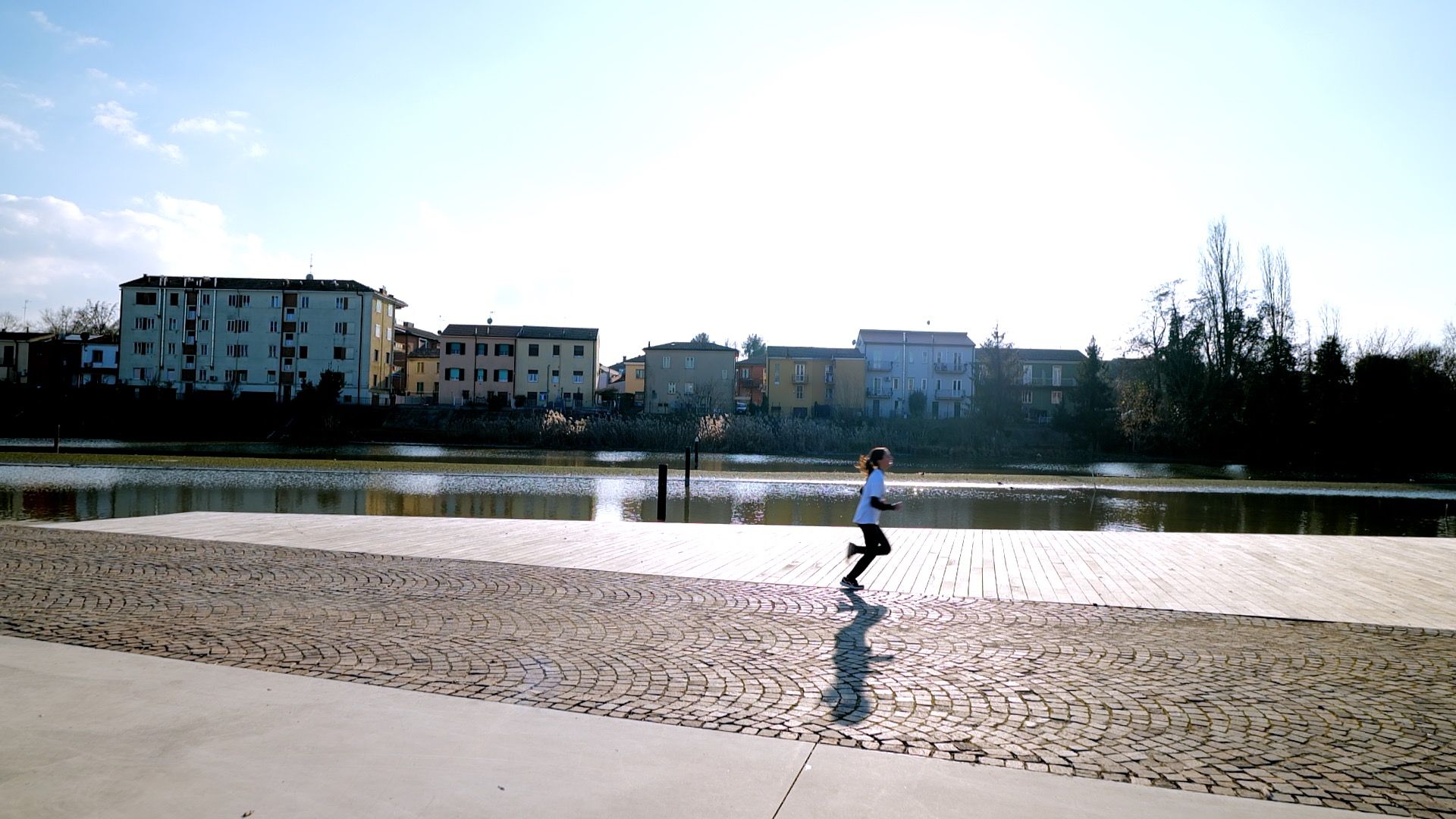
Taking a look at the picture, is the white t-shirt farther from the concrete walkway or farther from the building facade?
the building facade

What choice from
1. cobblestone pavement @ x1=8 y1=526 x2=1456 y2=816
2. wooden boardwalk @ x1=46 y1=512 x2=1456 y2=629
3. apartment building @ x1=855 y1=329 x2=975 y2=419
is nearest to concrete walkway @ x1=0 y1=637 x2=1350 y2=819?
cobblestone pavement @ x1=8 y1=526 x2=1456 y2=816

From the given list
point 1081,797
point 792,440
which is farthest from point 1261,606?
point 792,440

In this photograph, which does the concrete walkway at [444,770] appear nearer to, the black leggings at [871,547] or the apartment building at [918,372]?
the black leggings at [871,547]

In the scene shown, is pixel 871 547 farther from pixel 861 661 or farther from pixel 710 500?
pixel 710 500

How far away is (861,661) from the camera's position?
5.95m

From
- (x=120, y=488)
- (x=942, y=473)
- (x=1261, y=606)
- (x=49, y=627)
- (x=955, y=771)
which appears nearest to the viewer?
(x=955, y=771)

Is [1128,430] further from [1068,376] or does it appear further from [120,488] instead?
[120,488]

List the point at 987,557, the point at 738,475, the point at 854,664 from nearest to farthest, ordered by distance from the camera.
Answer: the point at 854,664 → the point at 987,557 → the point at 738,475

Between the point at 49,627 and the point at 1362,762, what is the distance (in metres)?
8.12

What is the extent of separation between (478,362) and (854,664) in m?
76.5

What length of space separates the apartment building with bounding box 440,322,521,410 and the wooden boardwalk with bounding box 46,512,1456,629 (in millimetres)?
66279

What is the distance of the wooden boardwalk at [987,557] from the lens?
8.59 meters

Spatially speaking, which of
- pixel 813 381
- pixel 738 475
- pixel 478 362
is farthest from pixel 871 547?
pixel 478 362

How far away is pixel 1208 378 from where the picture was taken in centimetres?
5131
